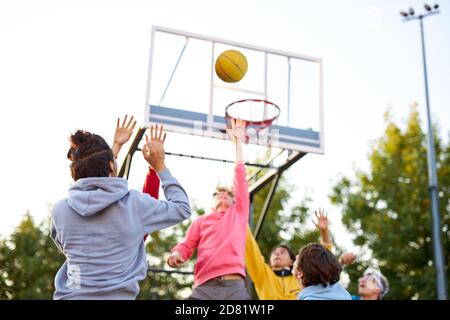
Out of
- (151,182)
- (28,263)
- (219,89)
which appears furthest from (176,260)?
(28,263)

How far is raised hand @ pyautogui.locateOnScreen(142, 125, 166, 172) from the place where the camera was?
9.37 ft

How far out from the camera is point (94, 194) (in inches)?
100

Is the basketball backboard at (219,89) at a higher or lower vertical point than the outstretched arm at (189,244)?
higher

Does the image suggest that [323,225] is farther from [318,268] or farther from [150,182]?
[150,182]

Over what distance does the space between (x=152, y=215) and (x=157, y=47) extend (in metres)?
5.41

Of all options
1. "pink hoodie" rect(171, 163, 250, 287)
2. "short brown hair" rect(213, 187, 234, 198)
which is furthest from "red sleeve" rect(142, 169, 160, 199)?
"short brown hair" rect(213, 187, 234, 198)

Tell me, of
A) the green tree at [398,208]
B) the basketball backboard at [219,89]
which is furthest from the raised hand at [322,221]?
the green tree at [398,208]

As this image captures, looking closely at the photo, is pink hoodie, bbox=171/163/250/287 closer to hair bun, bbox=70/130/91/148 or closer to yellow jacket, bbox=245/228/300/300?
yellow jacket, bbox=245/228/300/300

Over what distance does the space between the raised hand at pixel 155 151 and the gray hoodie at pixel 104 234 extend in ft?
0.77

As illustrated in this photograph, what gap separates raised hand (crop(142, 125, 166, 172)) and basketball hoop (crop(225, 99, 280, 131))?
4517mm

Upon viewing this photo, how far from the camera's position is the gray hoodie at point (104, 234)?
8.09 feet

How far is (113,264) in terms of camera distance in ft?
8.16

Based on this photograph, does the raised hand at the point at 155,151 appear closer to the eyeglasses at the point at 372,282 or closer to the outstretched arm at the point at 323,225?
the outstretched arm at the point at 323,225
